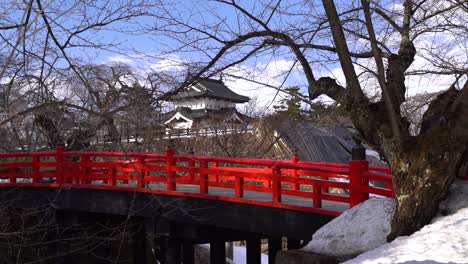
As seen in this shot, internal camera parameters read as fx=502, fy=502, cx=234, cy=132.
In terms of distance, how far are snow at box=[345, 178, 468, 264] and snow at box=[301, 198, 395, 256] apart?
639mm

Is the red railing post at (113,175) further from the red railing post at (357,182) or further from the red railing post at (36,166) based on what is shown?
the red railing post at (357,182)

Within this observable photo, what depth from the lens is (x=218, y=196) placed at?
917cm

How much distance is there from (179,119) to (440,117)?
113ft

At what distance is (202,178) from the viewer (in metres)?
9.60

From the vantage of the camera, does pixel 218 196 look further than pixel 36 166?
No

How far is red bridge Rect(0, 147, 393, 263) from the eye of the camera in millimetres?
7775

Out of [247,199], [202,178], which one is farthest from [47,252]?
[247,199]

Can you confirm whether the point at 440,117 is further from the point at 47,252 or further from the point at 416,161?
the point at 47,252

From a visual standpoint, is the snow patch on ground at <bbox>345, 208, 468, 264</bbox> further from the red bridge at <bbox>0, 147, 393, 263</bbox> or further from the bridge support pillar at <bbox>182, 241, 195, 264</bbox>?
the bridge support pillar at <bbox>182, 241, 195, 264</bbox>

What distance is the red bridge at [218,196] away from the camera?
778 centimetres

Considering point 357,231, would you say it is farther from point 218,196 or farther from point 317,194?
point 218,196

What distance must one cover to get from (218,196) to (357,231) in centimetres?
356

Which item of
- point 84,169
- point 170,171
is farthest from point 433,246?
point 84,169

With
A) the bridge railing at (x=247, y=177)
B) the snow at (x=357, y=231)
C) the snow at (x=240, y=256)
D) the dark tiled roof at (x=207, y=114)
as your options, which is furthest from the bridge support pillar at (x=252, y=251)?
the dark tiled roof at (x=207, y=114)
